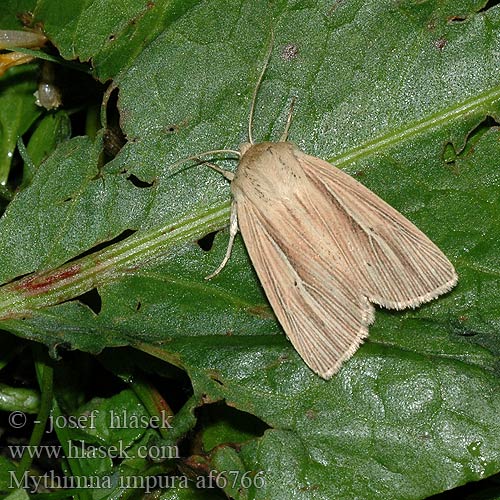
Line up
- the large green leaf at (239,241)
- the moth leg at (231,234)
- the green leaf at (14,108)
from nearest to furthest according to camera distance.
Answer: the large green leaf at (239,241), the moth leg at (231,234), the green leaf at (14,108)

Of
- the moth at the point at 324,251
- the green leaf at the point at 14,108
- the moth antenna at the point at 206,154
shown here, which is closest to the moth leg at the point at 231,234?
the moth at the point at 324,251

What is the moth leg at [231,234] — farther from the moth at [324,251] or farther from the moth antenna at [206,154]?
the moth antenna at [206,154]

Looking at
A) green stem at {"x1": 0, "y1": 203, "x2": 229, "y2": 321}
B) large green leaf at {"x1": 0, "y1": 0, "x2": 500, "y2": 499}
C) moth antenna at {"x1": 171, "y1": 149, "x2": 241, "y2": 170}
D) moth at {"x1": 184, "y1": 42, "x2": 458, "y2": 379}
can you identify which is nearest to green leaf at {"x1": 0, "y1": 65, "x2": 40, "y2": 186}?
large green leaf at {"x1": 0, "y1": 0, "x2": 500, "y2": 499}

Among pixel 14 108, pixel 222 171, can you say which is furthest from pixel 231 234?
pixel 14 108

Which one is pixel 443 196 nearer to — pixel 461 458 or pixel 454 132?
pixel 454 132

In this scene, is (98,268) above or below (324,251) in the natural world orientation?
above

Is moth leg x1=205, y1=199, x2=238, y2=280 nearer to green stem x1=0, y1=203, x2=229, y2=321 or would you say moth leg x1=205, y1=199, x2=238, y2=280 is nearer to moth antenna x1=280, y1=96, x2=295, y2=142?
green stem x1=0, y1=203, x2=229, y2=321

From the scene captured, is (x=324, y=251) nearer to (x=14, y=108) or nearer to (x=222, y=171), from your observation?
(x=222, y=171)

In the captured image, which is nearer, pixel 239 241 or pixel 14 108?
pixel 239 241
